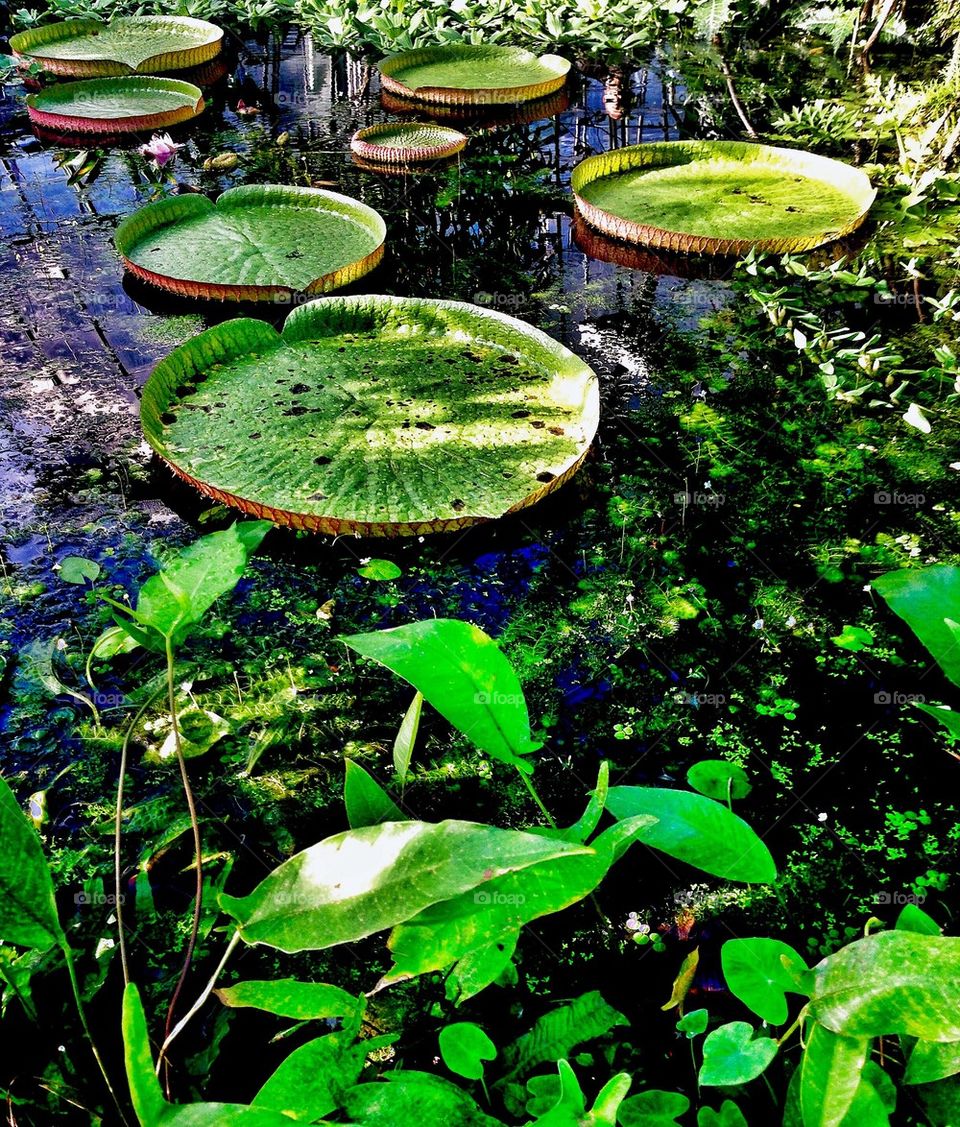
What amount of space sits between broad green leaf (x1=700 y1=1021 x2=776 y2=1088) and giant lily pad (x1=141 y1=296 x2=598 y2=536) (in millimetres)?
1181

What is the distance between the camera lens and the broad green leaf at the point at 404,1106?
3.21 ft

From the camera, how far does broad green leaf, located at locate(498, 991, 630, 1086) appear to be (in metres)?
1.19

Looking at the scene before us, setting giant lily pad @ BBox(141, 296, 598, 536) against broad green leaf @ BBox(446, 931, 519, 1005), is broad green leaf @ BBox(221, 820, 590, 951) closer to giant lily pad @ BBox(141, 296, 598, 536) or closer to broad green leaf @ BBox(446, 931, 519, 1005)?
broad green leaf @ BBox(446, 931, 519, 1005)

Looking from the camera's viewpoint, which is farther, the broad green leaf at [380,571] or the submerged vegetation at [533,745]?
the broad green leaf at [380,571]

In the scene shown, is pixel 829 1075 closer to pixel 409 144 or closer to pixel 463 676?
pixel 463 676

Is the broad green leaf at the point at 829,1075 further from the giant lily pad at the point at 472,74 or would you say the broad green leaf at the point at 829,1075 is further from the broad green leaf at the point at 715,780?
the giant lily pad at the point at 472,74

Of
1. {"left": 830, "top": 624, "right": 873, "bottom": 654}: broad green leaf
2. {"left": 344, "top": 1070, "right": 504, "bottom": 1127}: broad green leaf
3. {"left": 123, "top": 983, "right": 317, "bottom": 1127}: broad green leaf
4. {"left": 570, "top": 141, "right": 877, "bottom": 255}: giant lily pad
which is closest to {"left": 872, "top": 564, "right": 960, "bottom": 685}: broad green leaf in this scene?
{"left": 830, "top": 624, "right": 873, "bottom": 654}: broad green leaf

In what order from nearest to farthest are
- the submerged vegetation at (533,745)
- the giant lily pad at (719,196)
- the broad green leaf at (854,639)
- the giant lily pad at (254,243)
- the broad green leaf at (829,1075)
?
the broad green leaf at (829,1075) → the submerged vegetation at (533,745) → the broad green leaf at (854,639) → the giant lily pad at (254,243) → the giant lily pad at (719,196)

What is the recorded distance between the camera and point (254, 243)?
125 inches

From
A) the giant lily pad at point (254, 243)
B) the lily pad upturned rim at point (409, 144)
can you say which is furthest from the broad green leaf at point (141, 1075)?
the lily pad upturned rim at point (409, 144)

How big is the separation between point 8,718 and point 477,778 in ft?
2.90

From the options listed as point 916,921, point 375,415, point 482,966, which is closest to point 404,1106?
point 482,966

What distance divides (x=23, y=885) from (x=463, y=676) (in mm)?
591

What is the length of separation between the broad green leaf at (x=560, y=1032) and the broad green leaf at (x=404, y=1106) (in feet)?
0.52
